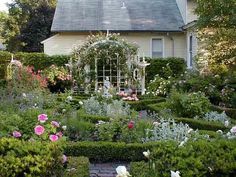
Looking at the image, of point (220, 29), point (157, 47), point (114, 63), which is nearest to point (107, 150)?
point (220, 29)

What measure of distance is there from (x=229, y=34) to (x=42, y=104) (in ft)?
21.7

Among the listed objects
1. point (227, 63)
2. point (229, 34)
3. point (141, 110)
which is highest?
point (229, 34)

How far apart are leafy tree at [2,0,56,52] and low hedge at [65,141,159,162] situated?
98.2 ft

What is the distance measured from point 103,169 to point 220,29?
30.2ft

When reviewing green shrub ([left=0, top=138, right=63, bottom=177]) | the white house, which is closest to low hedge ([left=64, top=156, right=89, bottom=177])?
green shrub ([left=0, top=138, right=63, bottom=177])

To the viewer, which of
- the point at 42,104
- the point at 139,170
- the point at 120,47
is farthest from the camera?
the point at 120,47

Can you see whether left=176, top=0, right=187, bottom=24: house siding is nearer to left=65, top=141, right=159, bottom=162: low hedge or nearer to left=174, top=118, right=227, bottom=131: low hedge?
left=174, top=118, right=227, bottom=131: low hedge

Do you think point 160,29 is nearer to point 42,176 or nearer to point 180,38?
point 180,38

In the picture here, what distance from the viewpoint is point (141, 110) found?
14.8 metres

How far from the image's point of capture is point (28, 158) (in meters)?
4.91

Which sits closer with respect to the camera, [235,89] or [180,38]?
[235,89]

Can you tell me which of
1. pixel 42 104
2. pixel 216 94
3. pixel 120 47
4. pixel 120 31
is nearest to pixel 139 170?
pixel 42 104

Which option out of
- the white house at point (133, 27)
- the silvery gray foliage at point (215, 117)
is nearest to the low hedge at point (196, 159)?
the silvery gray foliage at point (215, 117)

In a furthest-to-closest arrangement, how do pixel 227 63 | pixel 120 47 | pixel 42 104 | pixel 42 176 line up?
pixel 120 47 → pixel 227 63 → pixel 42 104 → pixel 42 176
